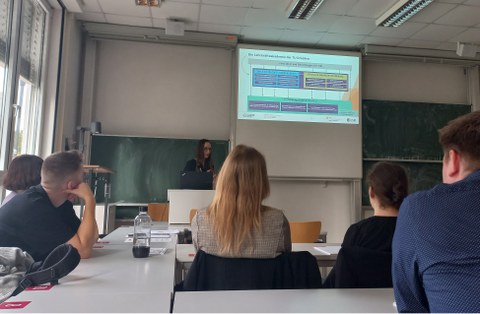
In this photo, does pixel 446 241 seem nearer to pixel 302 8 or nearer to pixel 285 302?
pixel 285 302

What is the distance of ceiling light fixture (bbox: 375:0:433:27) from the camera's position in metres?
4.23

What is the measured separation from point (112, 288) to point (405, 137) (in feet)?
17.9

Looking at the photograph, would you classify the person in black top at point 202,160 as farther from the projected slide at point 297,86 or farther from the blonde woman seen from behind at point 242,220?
the blonde woman seen from behind at point 242,220

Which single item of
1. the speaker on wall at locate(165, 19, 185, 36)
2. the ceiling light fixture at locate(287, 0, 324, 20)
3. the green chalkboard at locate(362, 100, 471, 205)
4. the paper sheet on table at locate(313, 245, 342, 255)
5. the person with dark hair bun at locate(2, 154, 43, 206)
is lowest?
the paper sheet on table at locate(313, 245, 342, 255)

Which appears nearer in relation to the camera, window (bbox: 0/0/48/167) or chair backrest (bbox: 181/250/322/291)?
chair backrest (bbox: 181/250/322/291)

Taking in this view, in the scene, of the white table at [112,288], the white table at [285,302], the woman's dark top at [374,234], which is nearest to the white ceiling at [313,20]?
the woman's dark top at [374,234]

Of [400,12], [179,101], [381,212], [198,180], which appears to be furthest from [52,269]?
[400,12]

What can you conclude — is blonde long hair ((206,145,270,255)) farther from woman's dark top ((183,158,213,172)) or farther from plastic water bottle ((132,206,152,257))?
woman's dark top ((183,158,213,172))

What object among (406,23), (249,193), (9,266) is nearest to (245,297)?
(249,193)

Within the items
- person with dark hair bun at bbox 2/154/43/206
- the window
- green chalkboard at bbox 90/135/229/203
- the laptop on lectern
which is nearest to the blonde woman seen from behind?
person with dark hair bun at bbox 2/154/43/206

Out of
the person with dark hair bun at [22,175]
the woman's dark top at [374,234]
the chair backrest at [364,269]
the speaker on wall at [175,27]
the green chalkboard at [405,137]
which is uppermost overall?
the speaker on wall at [175,27]

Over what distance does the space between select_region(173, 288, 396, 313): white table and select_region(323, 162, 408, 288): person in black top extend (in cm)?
37

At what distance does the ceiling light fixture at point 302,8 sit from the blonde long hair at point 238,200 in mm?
3162

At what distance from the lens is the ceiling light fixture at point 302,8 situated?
4.22m
